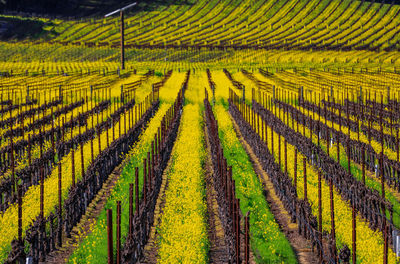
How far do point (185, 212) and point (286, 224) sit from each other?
293 cm

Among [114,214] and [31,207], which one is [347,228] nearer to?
[114,214]

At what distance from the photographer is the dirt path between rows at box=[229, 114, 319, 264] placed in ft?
44.2

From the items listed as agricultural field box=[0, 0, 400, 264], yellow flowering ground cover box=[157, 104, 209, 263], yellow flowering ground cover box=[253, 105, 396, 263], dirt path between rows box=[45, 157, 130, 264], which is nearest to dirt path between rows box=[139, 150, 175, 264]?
agricultural field box=[0, 0, 400, 264]

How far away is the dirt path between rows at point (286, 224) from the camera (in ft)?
44.2

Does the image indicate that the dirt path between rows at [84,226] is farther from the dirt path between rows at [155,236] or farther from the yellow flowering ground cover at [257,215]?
the yellow flowering ground cover at [257,215]

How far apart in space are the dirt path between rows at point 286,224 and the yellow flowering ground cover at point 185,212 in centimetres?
221

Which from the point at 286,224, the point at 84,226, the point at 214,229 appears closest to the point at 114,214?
the point at 84,226

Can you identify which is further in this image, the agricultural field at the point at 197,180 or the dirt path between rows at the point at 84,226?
the dirt path between rows at the point at 84,226

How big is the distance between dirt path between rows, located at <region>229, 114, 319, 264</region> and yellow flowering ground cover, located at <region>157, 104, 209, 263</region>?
7.24ft

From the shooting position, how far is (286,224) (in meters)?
15.8

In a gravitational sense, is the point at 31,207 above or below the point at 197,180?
below

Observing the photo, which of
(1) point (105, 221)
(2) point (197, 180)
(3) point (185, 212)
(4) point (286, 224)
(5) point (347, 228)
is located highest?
(2) point (197, 180)

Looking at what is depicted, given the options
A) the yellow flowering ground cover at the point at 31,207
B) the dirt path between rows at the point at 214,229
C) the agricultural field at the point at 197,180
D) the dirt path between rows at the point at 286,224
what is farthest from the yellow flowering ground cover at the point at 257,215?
the yellow flowering ground cover at the point at 31,207

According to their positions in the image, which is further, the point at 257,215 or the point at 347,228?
the point at 257,215
